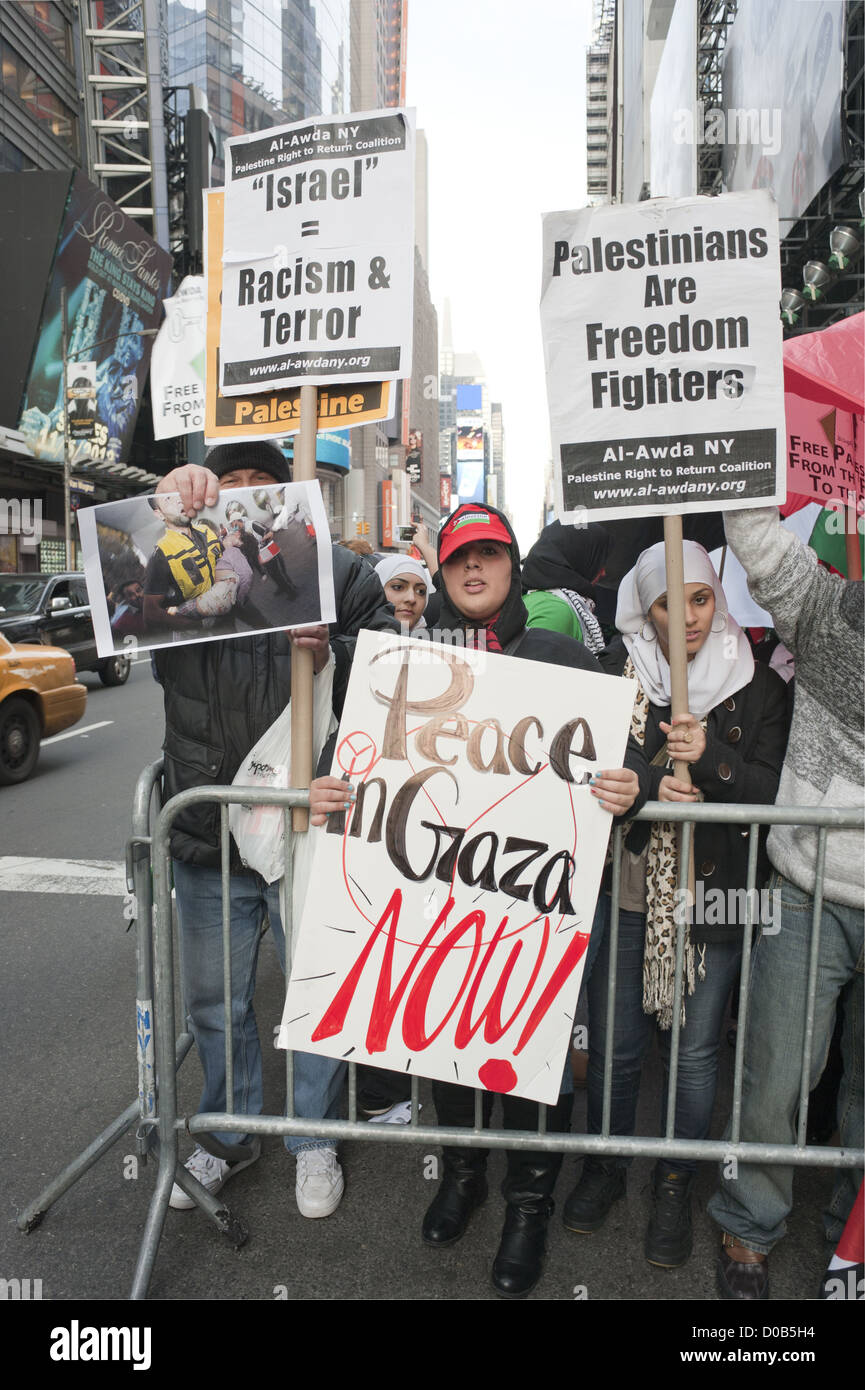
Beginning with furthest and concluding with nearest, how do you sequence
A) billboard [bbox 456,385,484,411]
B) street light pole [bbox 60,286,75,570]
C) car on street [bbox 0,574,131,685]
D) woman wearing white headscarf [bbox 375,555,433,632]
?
billboard [bbox 456,385,484,411] < street light pole [bbox 60,286,75,570] < car on street [bbox 0,574,131,685] < woman wearing white headscarf [bbox 375,555,433,632]

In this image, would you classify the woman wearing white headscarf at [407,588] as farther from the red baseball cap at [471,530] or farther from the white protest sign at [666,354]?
the white protest sign at [666,354]

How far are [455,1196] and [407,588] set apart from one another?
304cm

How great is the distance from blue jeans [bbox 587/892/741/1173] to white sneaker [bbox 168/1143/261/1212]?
45.8 inches

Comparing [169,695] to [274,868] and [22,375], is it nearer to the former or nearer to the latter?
[274,868]

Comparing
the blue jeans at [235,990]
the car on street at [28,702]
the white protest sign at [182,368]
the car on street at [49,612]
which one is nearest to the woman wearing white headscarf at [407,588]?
the white protest sign at [182,368]

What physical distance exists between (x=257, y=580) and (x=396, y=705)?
1.64ft

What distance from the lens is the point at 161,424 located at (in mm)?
3533

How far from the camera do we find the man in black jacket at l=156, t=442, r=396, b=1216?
107 inches

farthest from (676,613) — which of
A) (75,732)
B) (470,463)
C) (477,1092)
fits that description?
(470,463)

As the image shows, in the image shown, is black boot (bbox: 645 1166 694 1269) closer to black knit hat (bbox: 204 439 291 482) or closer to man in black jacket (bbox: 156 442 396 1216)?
man in black jacket (bbox: 156 442 396 1216)

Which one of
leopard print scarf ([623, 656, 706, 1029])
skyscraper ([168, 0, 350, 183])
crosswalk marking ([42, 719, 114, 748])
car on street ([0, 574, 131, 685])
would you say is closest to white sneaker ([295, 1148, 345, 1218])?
leopard print scarf ([623, 656, 706, 1029])

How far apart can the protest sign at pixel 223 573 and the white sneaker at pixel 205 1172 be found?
166 cm

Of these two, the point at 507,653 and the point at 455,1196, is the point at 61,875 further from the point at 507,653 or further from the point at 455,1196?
the point at 507,653

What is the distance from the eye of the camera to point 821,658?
2311 mm
